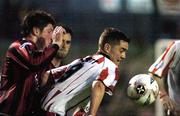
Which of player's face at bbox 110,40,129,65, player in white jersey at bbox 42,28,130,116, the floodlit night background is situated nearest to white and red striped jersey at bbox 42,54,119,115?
player in white jersey at bbox 42,28,130,116

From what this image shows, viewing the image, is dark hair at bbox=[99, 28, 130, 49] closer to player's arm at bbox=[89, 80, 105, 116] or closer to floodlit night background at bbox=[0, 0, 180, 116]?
player's arm at bbox=[89, 80, 105, 116]

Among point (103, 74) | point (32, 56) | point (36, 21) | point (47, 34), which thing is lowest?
point (103, 74)

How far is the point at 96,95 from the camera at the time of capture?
5.64 meters

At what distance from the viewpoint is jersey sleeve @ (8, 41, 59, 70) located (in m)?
5.82

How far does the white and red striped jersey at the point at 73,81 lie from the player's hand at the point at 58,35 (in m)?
0.27

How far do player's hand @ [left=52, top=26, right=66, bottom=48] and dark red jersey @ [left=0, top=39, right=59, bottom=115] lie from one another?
0.24 feet

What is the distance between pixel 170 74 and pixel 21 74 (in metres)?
1.79

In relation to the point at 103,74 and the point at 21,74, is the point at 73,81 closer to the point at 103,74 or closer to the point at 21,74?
the point at 103,74

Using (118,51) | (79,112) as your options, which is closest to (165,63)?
(118,51)

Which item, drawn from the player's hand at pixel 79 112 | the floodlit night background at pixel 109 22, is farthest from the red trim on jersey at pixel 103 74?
the floodlit night background at pixel 109 22

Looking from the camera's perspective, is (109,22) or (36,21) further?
(109,22)

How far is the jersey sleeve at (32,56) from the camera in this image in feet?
19.1

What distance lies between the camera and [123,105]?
1209 cm

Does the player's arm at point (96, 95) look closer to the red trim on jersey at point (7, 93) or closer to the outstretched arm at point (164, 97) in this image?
the red trim on jersey at point (7, 93)
